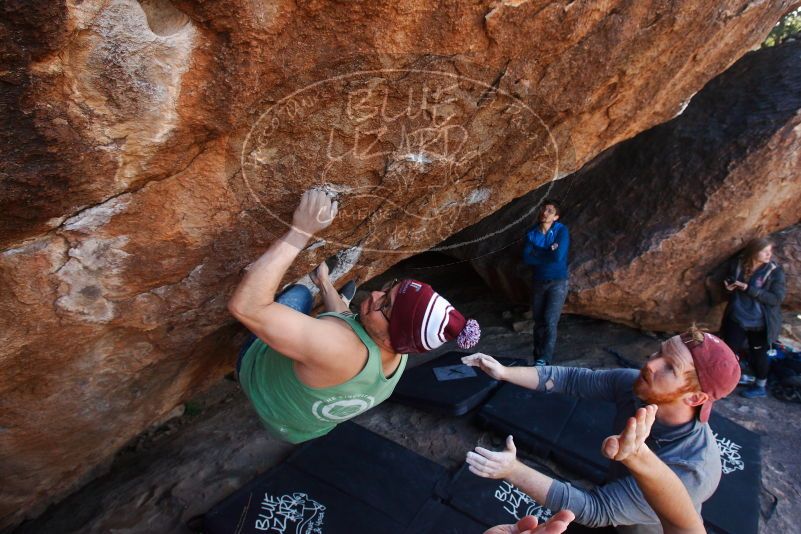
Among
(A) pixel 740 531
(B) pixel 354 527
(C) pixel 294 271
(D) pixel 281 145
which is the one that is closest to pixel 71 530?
(B) pixel 354 527

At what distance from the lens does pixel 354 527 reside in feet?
9.09

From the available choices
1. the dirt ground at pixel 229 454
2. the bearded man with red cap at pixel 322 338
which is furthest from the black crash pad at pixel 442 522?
the bearded man with red cap at pixel 322 338

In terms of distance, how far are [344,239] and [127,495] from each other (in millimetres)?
2186

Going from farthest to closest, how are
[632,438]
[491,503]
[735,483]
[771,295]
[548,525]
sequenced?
[771,295] → [735,483] → [491,503] → [632,438] → [548,525]

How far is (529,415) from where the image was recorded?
3674 millimetres

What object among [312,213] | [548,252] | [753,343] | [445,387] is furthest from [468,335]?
[753,343]

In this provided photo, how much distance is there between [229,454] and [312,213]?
2.35 m

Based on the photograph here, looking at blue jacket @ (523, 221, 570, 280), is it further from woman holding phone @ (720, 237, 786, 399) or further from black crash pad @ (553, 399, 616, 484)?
woman holding phone @ (720, 237, 786, 399)

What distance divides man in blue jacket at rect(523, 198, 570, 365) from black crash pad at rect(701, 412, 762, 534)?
1362 millimetres

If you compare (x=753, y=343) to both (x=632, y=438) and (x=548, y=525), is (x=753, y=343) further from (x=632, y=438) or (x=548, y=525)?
(x=548, y=525)

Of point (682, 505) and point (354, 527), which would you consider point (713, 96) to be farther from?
point (354, 527)

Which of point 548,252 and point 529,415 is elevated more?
point 548,252

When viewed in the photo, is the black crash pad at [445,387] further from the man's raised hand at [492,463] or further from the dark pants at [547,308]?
the man's raised hand at [492,463]

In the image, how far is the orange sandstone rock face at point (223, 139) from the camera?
1567 mm
